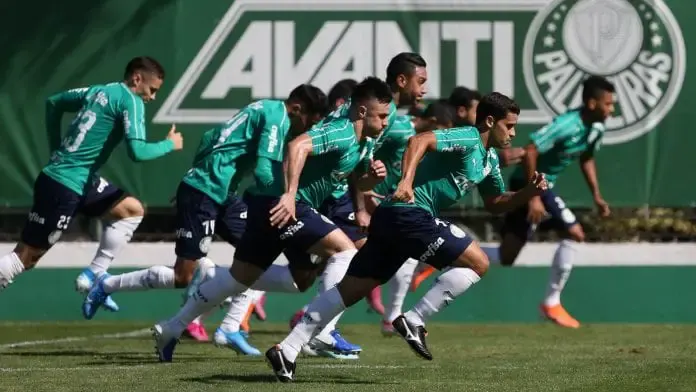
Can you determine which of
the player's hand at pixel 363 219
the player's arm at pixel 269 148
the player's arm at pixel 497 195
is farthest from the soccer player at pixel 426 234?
the player's hand at pixel 363 219

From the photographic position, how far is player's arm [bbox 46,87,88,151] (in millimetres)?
11688

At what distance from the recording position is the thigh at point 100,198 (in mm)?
12055

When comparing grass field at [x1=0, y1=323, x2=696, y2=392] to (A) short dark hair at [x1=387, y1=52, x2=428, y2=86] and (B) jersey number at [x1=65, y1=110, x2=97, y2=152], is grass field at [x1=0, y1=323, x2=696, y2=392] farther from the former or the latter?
(A) short dark hair at [x1=387, y1=52, x2=428, y2=86]

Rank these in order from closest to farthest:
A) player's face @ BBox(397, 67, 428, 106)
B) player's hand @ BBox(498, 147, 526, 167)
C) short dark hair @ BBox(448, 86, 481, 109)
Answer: player's face @ BBox(397, 67, 428, 106)
short dark hair @ BBox(448, 86, 481, 109)
player's hand @ BBox(498, 147, 526, 167)

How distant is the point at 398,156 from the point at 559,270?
2.58m

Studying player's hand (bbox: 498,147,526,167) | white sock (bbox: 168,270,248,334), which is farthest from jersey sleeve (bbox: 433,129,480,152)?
player's hand (bbox: 498,147,526,167)

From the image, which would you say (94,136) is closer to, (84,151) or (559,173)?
(84,151)

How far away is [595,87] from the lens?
45.0ft

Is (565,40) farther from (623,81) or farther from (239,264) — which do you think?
(239,264)

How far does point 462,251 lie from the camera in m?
8.70

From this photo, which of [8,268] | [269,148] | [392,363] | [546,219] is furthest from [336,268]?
[546,219]

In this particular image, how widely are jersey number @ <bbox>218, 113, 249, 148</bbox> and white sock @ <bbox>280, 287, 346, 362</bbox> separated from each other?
2.75 m

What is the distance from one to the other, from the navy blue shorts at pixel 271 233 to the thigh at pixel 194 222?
166cm

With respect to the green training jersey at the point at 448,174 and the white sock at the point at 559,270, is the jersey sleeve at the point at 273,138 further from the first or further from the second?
the white sock at the point at 559,270
